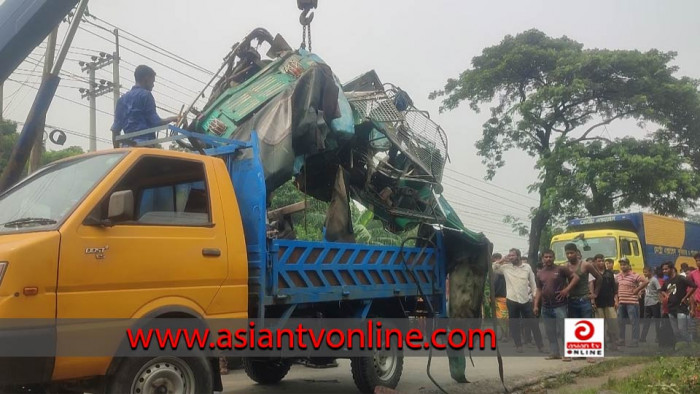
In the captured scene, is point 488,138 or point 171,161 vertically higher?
point 488,138

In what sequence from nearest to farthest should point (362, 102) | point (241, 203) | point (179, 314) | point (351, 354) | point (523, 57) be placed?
1. point (179, 314)
2. point (241, 203)
3. point (351, 354)
4. point (362, 102)
5. point (523, 57)

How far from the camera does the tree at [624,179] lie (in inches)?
826

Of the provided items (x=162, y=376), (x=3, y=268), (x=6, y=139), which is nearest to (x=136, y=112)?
(x=3, y=268)

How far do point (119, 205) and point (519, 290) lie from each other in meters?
7.86

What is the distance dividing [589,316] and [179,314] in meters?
6.60

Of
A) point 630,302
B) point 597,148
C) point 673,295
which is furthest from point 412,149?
point 597,148

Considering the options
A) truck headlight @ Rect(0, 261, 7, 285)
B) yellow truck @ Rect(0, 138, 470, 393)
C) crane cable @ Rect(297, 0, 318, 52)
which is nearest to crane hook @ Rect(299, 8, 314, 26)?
crane cable @ Rect(297, 0, 318, 52)

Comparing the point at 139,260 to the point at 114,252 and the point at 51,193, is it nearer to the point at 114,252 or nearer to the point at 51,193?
the point at 114,252

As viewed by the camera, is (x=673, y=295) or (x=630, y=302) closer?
(x=673, y=295)

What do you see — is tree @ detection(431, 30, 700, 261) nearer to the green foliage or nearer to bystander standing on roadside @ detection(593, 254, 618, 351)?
bystander standing on roadside @ detection(593, 254, 618, 351)

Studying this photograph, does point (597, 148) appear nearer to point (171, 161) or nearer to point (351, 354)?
point (351, 354)

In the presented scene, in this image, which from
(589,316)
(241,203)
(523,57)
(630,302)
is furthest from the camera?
(523,57)

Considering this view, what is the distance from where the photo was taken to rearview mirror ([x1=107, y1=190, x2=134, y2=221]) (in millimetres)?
3850

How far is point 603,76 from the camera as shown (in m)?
22.9
